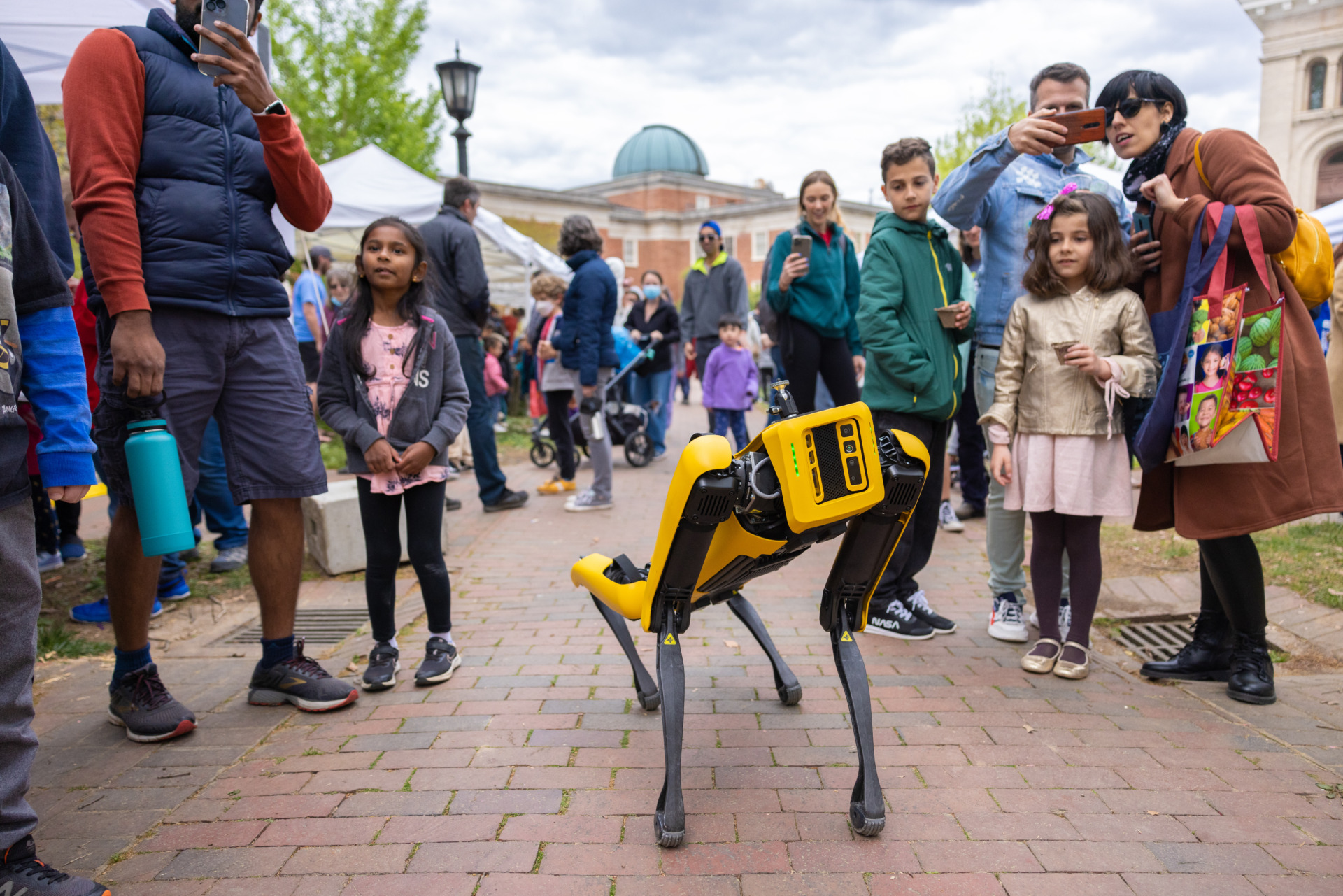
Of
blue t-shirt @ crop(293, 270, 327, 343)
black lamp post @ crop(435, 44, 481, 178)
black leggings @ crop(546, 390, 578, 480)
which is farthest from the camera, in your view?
black lamp post @ crop(435, 44, 481, 178)

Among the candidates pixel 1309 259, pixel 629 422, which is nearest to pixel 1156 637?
pixel 1309 259

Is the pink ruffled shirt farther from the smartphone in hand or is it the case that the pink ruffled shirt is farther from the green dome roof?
the green dome roof

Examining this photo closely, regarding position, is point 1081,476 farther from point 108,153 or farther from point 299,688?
point 108,153

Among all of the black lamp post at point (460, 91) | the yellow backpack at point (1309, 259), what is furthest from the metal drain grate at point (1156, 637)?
the black lamp post at point (460, 91)

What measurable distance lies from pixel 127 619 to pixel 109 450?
1.97 ft

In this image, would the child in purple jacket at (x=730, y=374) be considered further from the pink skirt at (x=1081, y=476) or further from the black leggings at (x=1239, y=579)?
the black leggings at (x=1239, y=579)

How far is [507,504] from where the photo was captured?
23.6 feet

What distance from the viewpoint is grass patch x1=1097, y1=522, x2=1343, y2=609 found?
15.1 feet

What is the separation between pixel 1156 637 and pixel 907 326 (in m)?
1.93

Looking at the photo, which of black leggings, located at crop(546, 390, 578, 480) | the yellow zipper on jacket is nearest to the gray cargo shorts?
the yellow zipper on jacket

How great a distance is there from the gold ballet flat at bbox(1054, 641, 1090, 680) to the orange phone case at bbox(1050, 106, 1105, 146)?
201 centimetres

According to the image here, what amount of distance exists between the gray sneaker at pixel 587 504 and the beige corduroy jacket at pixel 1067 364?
13.3 feet

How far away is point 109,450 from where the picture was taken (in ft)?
9.29

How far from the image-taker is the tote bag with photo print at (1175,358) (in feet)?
9.99
